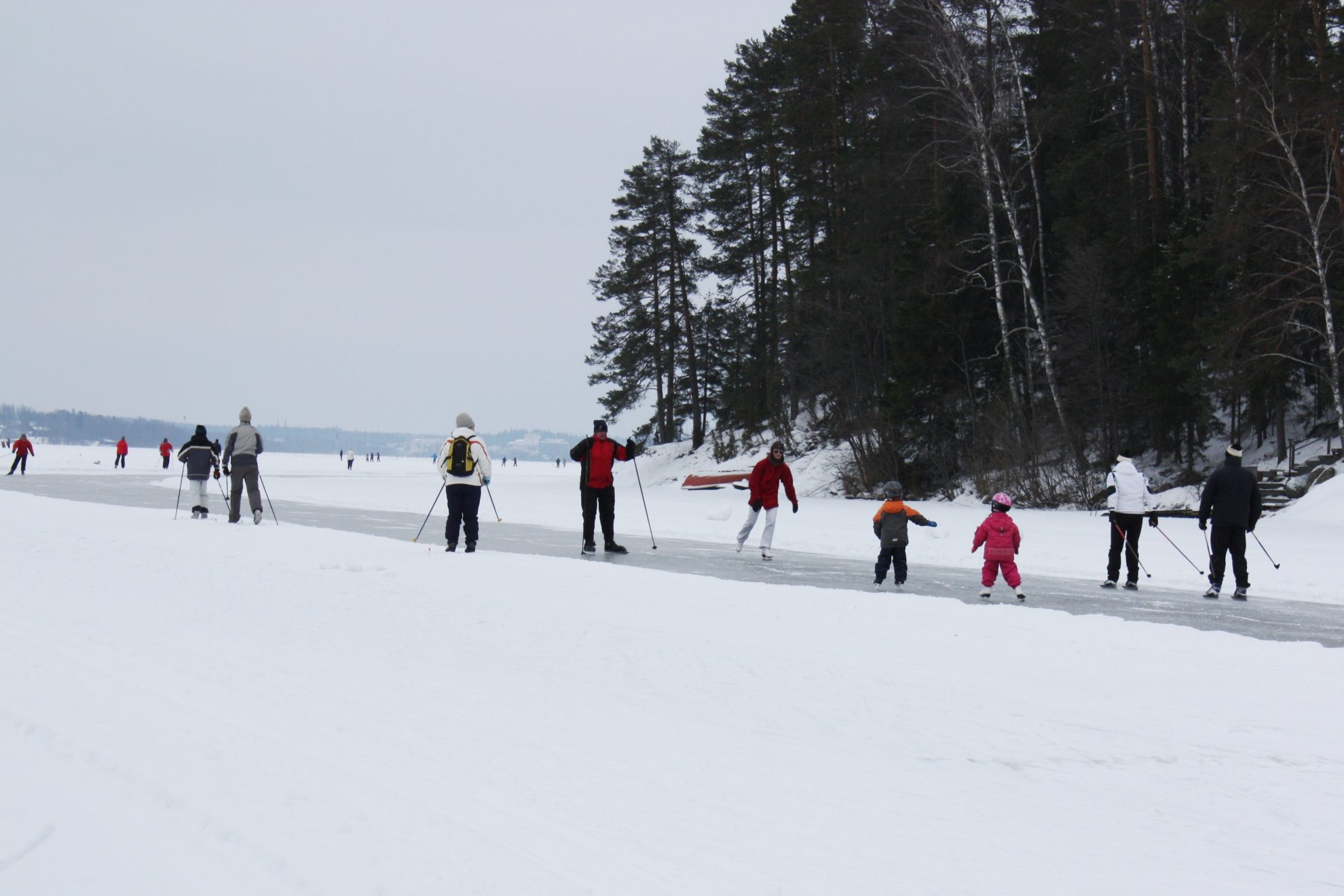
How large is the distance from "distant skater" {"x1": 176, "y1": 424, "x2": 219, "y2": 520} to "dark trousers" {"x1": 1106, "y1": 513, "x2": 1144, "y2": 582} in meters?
15.8

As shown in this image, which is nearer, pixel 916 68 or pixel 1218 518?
pixel 1218 518

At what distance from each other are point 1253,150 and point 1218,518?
1289 cm

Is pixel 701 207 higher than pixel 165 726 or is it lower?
higher

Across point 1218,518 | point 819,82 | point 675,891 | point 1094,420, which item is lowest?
Answer: point 675,891

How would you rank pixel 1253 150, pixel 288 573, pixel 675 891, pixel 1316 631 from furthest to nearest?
pixel 1253 150, pixel 288 573, pixel 1316 631, pixel 675 891

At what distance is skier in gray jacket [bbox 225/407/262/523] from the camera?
58.8ft

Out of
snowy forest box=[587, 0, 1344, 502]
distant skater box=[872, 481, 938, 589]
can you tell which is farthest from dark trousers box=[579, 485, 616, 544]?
snowy forest box=[587, 0, 1344, 502]

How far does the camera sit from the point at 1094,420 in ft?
89.3

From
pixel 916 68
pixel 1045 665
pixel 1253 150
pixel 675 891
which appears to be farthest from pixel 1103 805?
pixel 916 68

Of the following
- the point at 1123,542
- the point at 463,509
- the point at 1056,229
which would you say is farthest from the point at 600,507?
the point at 1056,229

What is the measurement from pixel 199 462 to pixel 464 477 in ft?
27.4

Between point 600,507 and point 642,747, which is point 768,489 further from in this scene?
point 642,747

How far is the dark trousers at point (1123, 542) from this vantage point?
12.6 meters

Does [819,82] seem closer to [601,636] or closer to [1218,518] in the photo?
[1218,518]
